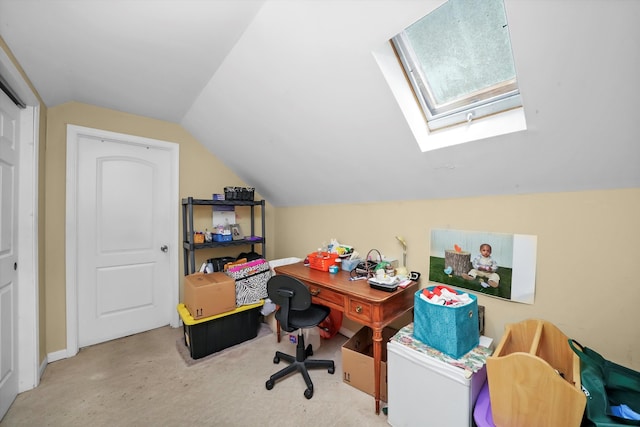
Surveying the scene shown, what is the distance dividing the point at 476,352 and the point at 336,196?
5.51 feet

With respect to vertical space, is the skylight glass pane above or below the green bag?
above

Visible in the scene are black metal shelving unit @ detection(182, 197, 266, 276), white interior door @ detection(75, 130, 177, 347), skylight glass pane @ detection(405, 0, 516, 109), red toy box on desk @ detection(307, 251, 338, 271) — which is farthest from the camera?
black metal shelving unit @ detection(182, 197, 266, 276)

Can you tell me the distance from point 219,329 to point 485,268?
2310 millimetres

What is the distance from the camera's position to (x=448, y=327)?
4.50 feet

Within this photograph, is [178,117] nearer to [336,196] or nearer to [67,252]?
[67,252]

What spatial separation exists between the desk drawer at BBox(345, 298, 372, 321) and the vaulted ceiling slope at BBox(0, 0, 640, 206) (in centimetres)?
96

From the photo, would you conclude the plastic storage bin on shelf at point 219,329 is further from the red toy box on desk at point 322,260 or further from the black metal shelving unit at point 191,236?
the red toy box on desk at point 322,260

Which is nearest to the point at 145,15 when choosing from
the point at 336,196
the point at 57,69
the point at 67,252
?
the point at 57,69

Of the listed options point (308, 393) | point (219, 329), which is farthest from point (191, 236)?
point (308, 393)

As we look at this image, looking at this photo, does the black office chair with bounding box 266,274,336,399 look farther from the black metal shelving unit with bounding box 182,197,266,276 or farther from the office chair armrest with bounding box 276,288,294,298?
the black metal shelving unit with bounding box 182,197,266,276

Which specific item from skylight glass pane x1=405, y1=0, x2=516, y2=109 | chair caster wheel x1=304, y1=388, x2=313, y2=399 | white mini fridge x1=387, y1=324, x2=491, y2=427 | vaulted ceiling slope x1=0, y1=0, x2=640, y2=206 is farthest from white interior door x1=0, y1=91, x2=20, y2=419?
skylight glass pane x1=405, y1=0, x2=516, y2=109

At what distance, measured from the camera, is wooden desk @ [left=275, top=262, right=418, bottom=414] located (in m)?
1.61

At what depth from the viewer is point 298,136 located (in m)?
2.04

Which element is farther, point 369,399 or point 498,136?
point 369,399
